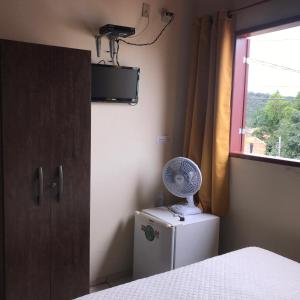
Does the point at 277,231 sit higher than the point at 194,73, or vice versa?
the point at 194,73

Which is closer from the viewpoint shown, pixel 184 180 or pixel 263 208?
pixel 263 208

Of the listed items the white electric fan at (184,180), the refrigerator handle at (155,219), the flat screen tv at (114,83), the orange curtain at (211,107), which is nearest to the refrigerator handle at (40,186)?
the flat screen tv at (114,83)

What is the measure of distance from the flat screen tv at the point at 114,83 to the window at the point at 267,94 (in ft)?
2.86

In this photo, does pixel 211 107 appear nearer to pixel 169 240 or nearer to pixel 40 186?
pixel 169 240

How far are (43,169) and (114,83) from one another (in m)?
0.96

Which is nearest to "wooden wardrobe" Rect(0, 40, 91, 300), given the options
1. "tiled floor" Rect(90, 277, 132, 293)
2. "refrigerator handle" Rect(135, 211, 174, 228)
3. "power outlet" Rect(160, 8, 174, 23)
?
"tiled floor" Rect(90, 277, 132, 293)

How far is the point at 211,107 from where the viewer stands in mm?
2916

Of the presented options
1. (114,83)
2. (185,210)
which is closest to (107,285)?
(185,210)

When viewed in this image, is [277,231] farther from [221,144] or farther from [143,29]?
[143,29]

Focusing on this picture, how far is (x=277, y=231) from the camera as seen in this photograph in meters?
2.56

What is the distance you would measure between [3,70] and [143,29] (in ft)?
4.47

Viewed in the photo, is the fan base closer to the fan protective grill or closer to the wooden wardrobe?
the fan protective grill

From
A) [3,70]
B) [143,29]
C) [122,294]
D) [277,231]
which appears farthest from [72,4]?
[277,231]

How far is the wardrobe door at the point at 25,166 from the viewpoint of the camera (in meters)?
2.11
